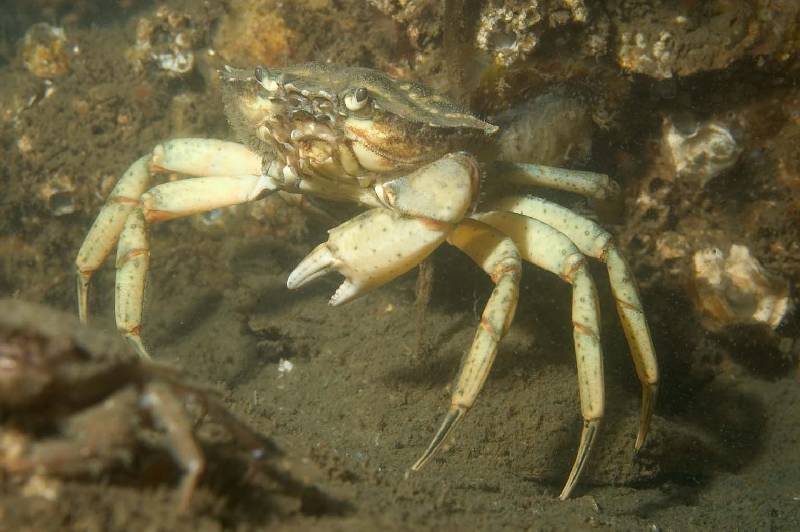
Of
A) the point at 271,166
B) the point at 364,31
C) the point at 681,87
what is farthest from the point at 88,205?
the point at 681,87

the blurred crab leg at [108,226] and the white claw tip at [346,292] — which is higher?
the white claw tip at [346,292]

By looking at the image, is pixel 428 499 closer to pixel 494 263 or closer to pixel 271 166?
pixel 494 263

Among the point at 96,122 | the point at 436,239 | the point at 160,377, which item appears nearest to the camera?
the point at 160,377

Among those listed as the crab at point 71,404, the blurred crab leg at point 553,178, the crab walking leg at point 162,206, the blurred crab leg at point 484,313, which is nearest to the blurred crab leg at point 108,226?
the crab walking leg at point 162,206

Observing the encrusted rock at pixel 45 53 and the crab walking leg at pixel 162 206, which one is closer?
the crab walking leg at pixel 162 206

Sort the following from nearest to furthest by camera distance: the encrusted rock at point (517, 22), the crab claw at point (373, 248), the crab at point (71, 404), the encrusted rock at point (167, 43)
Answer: the crab at point (71, 404) < the crab claw at point (373, 248) < the encrusted rock at point (517, 22) < the encrusted rock at point (167, 43)

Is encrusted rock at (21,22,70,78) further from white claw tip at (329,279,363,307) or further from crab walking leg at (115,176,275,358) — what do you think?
white claw tip at (329,279,363,307)

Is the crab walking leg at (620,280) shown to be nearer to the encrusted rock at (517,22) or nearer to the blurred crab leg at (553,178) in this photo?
the blurred crab leg at (553,178)
